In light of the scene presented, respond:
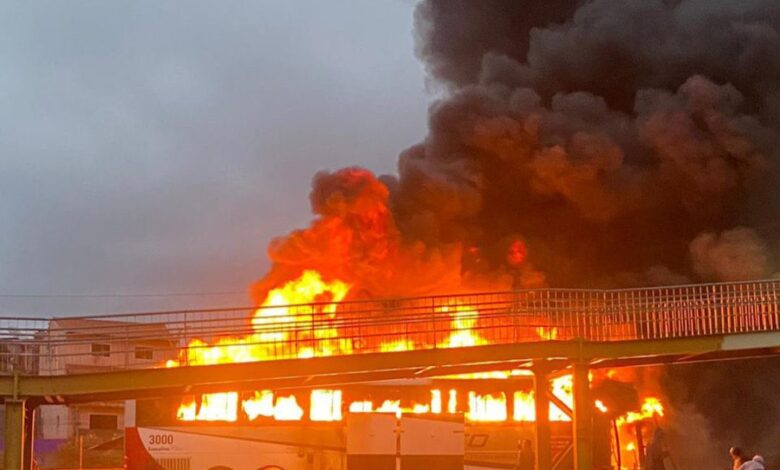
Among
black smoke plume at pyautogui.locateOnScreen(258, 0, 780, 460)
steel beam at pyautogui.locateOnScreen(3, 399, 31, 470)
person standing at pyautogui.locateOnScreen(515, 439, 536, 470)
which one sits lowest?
person standing at pyautogui.locateOnScreen(515, 439, 536, 470)

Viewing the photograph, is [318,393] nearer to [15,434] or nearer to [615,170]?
[15,434]

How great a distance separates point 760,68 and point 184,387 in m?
26.0

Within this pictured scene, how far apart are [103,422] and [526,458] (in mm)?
34624

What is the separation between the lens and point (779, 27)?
131 ft

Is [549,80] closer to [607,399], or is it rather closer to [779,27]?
[779,27]

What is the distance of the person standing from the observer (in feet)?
84.2

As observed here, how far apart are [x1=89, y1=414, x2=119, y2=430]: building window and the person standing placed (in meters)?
34.0

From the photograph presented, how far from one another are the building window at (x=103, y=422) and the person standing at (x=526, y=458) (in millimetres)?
33998

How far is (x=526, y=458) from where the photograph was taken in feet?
84.3

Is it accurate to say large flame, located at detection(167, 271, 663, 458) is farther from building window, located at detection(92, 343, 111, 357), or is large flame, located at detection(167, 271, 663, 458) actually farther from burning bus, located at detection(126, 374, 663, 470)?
building window, located at detection(92, 343, 111, 357)

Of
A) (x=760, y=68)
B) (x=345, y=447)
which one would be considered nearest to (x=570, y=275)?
(x=760, y=68)

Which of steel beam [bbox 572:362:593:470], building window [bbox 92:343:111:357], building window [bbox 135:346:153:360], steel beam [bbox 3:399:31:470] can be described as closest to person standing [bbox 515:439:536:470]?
steel beam [bbox 572:362:593:470]

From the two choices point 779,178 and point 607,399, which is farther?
point 779,178

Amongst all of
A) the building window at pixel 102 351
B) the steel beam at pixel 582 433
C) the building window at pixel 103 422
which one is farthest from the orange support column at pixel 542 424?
the building window at pixel 103 422
